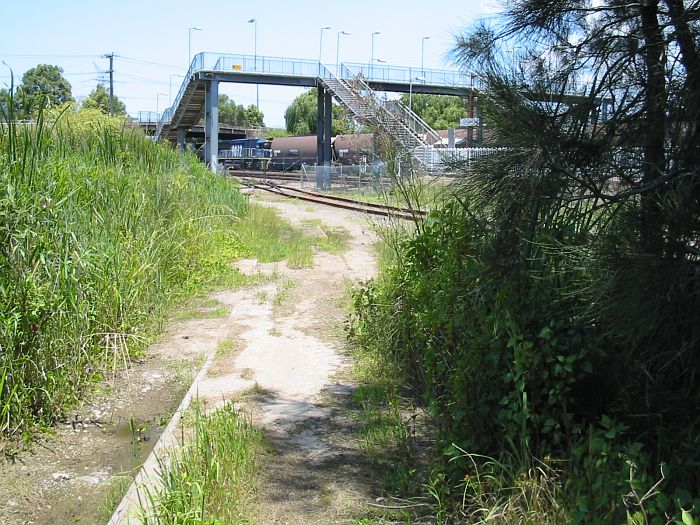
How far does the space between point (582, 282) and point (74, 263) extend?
4195 mm

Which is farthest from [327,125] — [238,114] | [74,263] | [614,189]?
[238,114]

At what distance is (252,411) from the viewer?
230 inches

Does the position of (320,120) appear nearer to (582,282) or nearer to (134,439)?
(134,439)

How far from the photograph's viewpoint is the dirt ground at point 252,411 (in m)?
4.53

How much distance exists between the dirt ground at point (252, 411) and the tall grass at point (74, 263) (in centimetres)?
34

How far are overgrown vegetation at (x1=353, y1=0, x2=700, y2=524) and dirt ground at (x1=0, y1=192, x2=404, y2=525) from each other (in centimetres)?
86

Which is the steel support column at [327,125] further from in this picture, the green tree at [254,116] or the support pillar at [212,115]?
the green tree at [254,116]

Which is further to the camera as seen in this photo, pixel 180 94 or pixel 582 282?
pixel 180 94

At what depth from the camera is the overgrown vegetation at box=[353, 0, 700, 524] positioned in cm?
296

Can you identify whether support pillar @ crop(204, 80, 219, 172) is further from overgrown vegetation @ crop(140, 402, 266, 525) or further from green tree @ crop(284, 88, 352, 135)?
green tree @ crop(284, 88, 352, 135)

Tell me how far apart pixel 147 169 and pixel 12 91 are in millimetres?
6117

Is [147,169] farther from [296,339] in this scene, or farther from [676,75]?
[676,75]

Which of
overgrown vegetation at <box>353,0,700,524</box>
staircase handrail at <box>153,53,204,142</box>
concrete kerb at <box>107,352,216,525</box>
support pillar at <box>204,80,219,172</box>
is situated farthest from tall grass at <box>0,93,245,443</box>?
support pillar at <box>204,80,219,172</box>

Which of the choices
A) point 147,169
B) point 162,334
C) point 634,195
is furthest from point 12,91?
point 147,169
